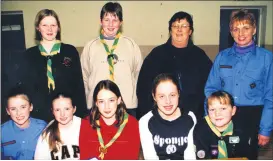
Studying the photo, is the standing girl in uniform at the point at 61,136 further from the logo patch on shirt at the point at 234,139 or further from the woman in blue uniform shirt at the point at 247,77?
the logo patch on shirt at the point at 234,139

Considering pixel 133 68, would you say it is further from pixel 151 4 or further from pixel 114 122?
pixel 151 4

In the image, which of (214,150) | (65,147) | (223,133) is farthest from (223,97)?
(65,147)

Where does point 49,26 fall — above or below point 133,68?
above

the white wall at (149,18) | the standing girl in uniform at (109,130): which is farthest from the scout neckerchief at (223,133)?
the white wall at (149,18)

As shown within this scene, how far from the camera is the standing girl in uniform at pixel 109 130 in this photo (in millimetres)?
2104

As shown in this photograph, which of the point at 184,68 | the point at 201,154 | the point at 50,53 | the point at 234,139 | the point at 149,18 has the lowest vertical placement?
the point at 201,154

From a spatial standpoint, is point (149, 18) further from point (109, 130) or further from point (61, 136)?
point (61, 136)

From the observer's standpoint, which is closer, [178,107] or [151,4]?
[178,107]

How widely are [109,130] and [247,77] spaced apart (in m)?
1.08

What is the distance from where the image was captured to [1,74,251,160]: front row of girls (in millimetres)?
2105

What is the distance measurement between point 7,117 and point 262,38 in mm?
3291

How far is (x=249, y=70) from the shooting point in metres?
2.04

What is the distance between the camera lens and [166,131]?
2119 millimetres

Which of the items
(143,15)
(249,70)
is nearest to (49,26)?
(249,70)
